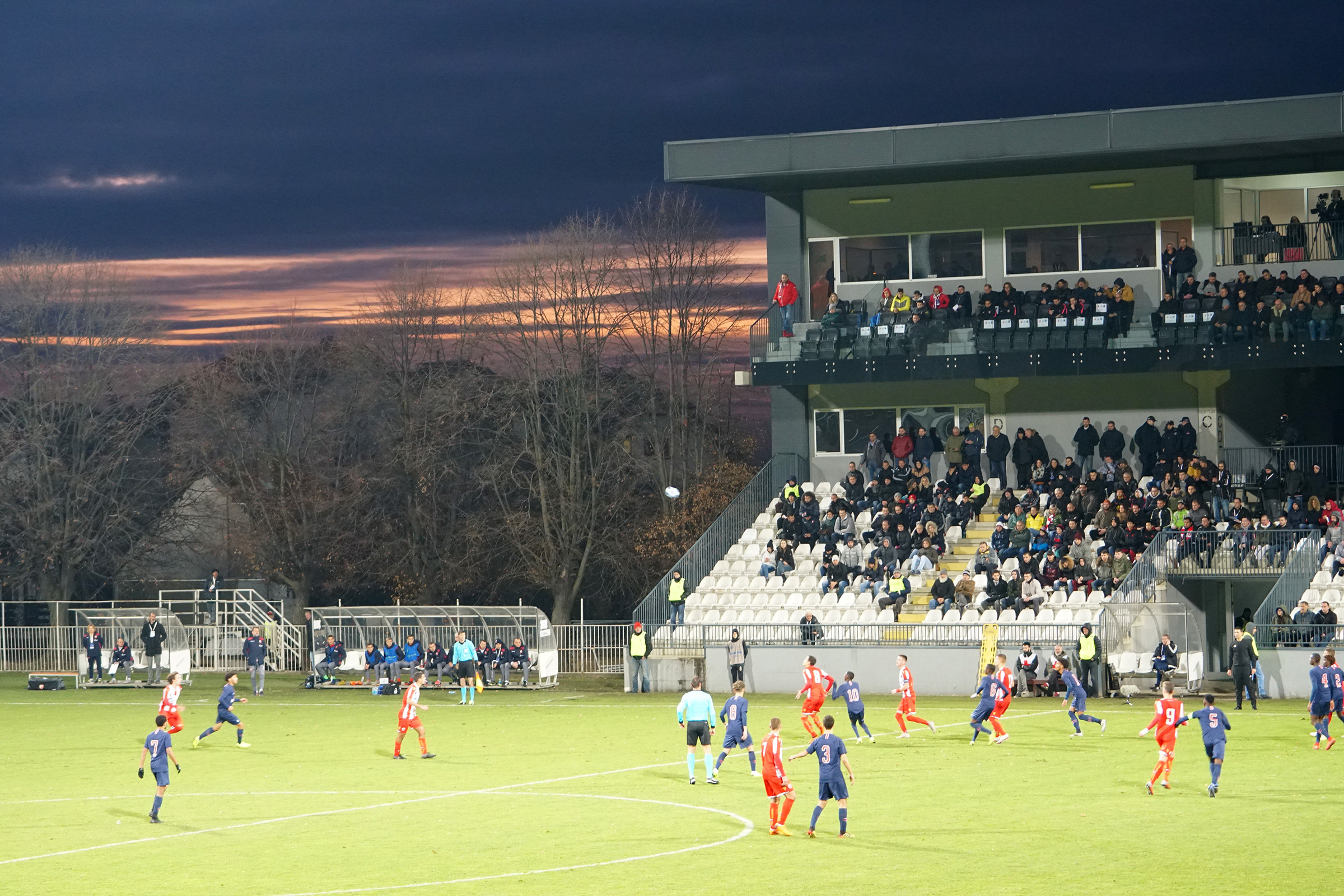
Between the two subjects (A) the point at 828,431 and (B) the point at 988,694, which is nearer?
(B) the point at 988,694

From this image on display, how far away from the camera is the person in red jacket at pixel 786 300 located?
51.6 metres

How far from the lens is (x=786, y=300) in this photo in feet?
169

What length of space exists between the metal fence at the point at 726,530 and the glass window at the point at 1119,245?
1087cm

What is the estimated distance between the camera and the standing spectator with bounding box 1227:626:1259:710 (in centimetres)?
3500

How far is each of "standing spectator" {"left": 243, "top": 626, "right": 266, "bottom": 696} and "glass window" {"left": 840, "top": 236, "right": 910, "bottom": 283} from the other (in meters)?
20.9

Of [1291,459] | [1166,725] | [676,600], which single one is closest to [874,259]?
[676,600]

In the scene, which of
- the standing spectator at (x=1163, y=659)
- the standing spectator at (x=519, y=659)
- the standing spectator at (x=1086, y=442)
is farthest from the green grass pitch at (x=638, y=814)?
the standing spectator at (x=1086, y=442)

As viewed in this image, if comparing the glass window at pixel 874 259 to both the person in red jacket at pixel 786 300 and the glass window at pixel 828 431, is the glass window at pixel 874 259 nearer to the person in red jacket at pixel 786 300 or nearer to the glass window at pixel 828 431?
the person in red jacket at pixel 786 300

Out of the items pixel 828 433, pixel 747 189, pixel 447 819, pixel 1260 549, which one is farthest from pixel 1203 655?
pixel 447 819

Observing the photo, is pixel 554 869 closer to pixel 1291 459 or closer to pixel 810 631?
pixel 810 631

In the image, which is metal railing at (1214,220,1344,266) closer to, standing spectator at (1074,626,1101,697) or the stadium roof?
the stadium roof

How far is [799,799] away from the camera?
77.5 feet

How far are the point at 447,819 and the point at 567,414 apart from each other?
43.0 meters

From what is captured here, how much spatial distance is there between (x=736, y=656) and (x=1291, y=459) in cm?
1564
